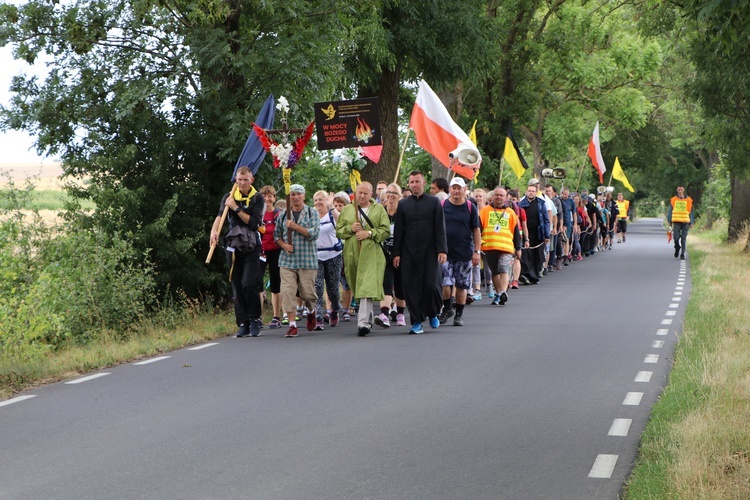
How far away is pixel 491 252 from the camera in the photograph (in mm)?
17969

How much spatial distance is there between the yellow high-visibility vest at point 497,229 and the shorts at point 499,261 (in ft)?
0.22

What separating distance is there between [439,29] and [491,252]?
25.0ft

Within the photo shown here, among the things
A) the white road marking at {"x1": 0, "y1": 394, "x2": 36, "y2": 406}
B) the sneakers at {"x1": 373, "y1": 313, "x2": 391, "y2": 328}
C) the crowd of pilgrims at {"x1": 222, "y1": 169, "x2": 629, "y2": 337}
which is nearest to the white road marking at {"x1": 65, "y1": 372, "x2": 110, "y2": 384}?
the white road marking at {"x1": 0, "y1": 394, "x2": 36, "y2": 406}

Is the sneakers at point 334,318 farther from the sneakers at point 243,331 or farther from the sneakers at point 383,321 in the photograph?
the sneakers at point 243,331

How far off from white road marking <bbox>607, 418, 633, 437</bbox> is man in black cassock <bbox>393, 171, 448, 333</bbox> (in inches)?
224

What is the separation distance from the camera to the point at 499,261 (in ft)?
58.7

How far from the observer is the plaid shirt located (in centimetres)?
1380

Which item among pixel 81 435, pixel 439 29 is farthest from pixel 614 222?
pixel 81 435

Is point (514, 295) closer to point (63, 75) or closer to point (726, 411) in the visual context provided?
point (63, 75)

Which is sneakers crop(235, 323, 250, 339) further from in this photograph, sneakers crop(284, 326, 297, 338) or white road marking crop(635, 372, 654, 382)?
white road marking crop(635, 372, 654, 382)

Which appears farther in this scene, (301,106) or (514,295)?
(514,295)

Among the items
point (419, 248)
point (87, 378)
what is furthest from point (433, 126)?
point (87, 378)

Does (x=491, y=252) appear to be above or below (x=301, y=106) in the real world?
below

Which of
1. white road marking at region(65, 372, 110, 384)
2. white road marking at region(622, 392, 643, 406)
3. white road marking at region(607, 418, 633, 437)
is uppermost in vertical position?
white road marking at region(65, 372, 110, 384)
